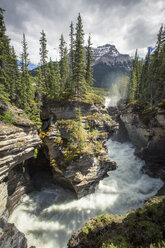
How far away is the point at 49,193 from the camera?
1873cm

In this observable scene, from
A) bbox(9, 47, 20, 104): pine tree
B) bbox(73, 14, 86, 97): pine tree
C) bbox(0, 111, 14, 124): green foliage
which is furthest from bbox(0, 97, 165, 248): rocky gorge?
bbox(9, 47, 20, 104): pine tree

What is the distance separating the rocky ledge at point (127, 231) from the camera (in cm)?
562

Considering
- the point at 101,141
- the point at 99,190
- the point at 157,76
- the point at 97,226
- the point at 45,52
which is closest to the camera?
the point at 97,226

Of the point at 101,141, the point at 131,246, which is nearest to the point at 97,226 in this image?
the point at 131,246

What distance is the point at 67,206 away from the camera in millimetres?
16500

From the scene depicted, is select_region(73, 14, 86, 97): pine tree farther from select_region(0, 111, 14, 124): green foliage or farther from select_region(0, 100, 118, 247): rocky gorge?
select_region(0, 111, 14, 124): green foliage

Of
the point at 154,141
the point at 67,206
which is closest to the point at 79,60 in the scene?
the point at 154,141

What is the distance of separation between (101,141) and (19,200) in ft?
57.6

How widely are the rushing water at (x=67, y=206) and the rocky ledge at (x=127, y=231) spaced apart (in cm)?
844

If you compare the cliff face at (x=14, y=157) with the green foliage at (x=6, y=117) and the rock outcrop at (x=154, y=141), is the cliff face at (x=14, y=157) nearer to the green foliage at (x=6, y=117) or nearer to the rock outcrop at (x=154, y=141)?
the green foliage at (x=6, y=117)

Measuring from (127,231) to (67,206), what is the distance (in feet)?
43.3

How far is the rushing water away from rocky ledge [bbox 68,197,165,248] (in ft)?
27.7

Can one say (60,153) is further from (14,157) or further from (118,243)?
(118,243)

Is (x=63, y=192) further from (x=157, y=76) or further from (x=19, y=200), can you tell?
(x=157, y=76)
